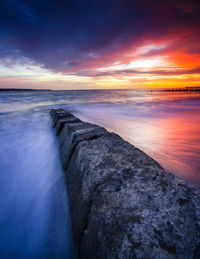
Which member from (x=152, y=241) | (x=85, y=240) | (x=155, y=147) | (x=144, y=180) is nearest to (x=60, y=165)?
(x=85, y=240)

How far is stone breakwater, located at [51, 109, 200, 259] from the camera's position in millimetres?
692

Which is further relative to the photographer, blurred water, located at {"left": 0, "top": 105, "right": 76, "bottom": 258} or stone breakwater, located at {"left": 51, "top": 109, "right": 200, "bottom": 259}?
blurred water, located at {"left": 0, "top": 105, "right": 76, "bottom": 258}

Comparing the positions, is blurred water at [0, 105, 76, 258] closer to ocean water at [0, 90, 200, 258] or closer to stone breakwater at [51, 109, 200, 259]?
ocean water at [0, 90, 200, 258]

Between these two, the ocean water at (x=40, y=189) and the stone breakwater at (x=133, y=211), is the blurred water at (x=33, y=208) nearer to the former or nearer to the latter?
the ocean water at (x=40, y=189)

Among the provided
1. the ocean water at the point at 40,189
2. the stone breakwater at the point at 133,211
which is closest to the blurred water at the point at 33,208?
the ocean water at the point at 40,189

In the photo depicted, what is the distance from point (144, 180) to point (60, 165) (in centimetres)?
174

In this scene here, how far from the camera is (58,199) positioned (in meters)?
1.74

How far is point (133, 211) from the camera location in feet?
2.78

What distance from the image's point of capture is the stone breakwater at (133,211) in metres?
0.69

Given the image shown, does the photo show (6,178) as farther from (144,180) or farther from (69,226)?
(144,180)

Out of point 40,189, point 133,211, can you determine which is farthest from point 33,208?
point 133,211

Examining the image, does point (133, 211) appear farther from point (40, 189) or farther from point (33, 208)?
point (40, 189)

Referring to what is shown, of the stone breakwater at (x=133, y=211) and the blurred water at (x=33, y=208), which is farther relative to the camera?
the blurred water at (x=33, y=208)

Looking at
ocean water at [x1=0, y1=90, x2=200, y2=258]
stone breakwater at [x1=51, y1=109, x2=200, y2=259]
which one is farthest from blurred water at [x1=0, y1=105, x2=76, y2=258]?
stone breakwater at [x1=51, y1=109, x2=200, y2=259]
